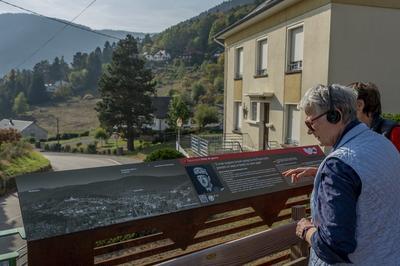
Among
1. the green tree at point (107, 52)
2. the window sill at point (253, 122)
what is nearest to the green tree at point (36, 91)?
the green tree at point (107, 52)

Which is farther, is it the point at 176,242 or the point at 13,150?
the point at 13,150

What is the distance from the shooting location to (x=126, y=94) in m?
47.2

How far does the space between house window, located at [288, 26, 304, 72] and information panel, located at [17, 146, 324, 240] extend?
10.8 metres

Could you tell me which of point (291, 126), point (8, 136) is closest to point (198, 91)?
point (8, 136)

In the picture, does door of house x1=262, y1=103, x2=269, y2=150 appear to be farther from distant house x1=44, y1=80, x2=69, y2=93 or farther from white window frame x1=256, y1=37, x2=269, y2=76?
distant house x1=44, y1=80, x2=69, y2=93

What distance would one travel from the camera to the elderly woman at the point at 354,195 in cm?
149

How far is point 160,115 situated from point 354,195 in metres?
67.0

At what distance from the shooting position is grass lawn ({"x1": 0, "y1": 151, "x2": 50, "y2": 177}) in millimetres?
25156

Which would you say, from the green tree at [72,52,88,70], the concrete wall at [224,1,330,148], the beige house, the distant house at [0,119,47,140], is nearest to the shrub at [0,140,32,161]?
the concrete wall at [224,1,330,148]

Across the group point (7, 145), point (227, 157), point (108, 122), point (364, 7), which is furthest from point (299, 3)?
point (108, 122)

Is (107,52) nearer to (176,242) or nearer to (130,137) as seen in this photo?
(130,137)

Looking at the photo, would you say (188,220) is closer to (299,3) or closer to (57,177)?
(57,177)

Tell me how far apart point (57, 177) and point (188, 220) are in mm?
1094

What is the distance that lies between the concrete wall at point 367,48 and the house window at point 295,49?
1850 millimetres
